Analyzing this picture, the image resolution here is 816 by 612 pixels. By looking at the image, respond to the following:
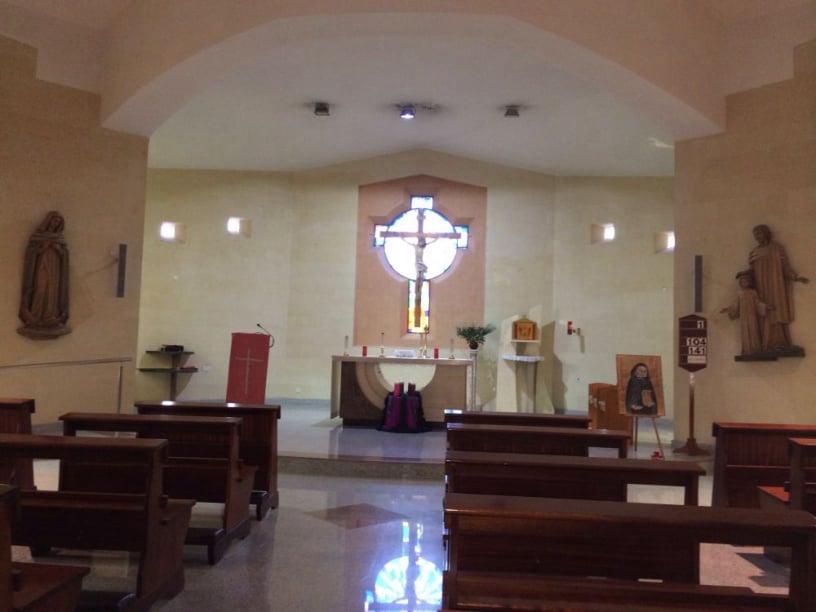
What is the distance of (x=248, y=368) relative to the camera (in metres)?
7.68

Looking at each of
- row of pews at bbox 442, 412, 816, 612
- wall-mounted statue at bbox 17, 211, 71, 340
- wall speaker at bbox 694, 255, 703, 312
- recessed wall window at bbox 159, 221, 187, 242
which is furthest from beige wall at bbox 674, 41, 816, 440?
recessed wall window at bbox 159, 221, 187, 242

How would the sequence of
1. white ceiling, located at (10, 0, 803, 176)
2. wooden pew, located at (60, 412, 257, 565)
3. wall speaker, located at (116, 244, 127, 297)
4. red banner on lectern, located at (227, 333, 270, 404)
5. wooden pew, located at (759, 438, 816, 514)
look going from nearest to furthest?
wooden pew, located at (759, 438, 816, 514) < wooden pew, located at (60, 412, 257, 565) < white ceiling, located at (10, 0, 803, 176) < wall speaker, located at (116, 244, 127, 297) < red banner on lectern, located at (227, 333, 270, 404)

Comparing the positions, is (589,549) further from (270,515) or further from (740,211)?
(740,211)

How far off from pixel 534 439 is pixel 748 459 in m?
1.37

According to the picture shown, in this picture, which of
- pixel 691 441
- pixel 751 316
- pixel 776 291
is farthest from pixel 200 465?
pixel 776 291

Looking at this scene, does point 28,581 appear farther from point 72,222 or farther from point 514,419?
point 72,222

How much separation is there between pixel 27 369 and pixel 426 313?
5.52m

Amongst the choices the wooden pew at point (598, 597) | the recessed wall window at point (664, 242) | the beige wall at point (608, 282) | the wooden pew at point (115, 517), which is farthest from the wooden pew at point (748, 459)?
the recessed wall window at point (664, 242)

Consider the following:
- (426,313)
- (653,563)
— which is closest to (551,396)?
(426,313)

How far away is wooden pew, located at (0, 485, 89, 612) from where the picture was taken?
1.65 metres

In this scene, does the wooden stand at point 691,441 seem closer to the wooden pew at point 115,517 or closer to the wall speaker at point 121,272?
the wooden pew at point 115,517

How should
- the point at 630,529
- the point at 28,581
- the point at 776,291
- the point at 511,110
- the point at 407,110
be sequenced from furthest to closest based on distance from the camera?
the point at 407,110
the point at 511,110
the point at 776,291
the point at 28,581
the point at 630,529

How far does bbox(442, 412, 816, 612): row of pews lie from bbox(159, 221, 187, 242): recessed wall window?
8181 millimetres

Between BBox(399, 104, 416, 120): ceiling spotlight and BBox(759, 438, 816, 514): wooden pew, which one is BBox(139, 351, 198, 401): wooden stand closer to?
BBox(399, 104, 416, 120): ceiling spotlight
